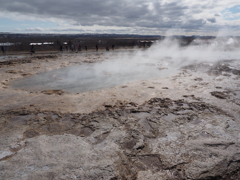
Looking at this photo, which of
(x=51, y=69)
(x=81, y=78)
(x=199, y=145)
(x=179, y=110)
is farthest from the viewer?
(x=51, y=69)

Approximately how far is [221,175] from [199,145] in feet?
2.64

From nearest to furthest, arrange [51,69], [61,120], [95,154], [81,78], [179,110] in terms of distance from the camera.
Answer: [95,154] < [61,120] < [179,110] < [81,78] < [51,69]

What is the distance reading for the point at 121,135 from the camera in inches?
159

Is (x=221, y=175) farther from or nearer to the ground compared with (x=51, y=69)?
nearer to the ground

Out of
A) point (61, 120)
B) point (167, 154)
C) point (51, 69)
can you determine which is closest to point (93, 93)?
point (61, 120)

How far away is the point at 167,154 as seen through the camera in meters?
3.40

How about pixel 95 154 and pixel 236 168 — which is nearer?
pixel 236 168

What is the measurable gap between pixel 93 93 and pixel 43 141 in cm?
332

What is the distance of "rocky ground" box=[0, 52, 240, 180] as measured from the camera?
302cm

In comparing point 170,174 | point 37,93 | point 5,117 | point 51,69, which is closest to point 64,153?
point 170,174

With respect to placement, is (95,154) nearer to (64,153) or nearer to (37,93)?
(64,153)

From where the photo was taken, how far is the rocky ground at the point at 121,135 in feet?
9.91

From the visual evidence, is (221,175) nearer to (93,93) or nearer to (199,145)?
(199,145)

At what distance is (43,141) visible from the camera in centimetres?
380
